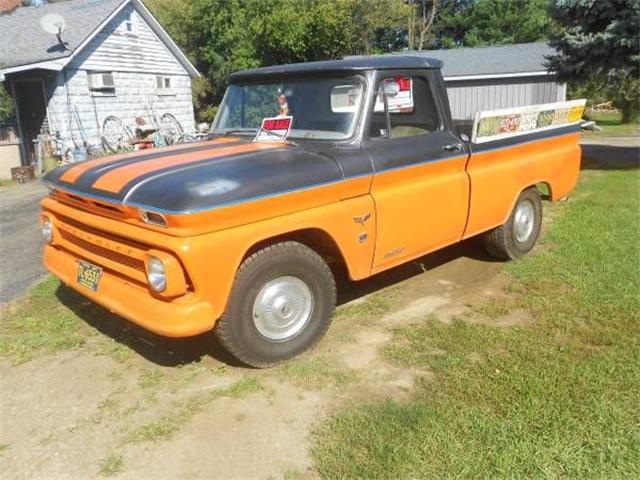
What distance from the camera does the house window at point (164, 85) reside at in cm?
2044

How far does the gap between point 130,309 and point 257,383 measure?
2.94ft

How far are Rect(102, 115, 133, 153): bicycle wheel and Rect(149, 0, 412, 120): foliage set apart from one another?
606cm

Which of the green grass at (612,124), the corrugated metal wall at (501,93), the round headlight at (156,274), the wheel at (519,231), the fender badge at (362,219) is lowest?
the green grass at (612,124)

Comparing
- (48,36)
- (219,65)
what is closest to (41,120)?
(48,36)

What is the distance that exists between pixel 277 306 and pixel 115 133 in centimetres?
1670

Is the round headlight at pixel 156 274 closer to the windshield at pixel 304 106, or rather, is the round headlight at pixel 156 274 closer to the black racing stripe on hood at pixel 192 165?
the black racing stripe on hood at pixel 192 165

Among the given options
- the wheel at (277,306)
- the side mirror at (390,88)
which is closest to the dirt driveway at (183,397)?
the wheel at (277,306)

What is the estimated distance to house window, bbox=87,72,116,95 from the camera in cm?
1745

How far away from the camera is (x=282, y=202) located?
3.46 metres

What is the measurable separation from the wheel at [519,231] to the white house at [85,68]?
1431cm

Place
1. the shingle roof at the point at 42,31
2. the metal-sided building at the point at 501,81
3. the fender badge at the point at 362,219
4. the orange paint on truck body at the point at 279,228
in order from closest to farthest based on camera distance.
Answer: the orange paint on truck body at the point at 279,228 → the fender badge at the point at 362,219 → the shingle roof at the point at 42,31 → the metal-sided building at the point at 501,81

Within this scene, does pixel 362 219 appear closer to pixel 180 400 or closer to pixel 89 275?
pixel 180 400

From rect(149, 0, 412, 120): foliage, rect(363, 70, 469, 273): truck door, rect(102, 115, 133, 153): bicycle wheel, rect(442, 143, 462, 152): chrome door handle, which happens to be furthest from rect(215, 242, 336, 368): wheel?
rect(149, 0, 412, 120): foliage

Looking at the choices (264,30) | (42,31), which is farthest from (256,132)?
(264,30)
